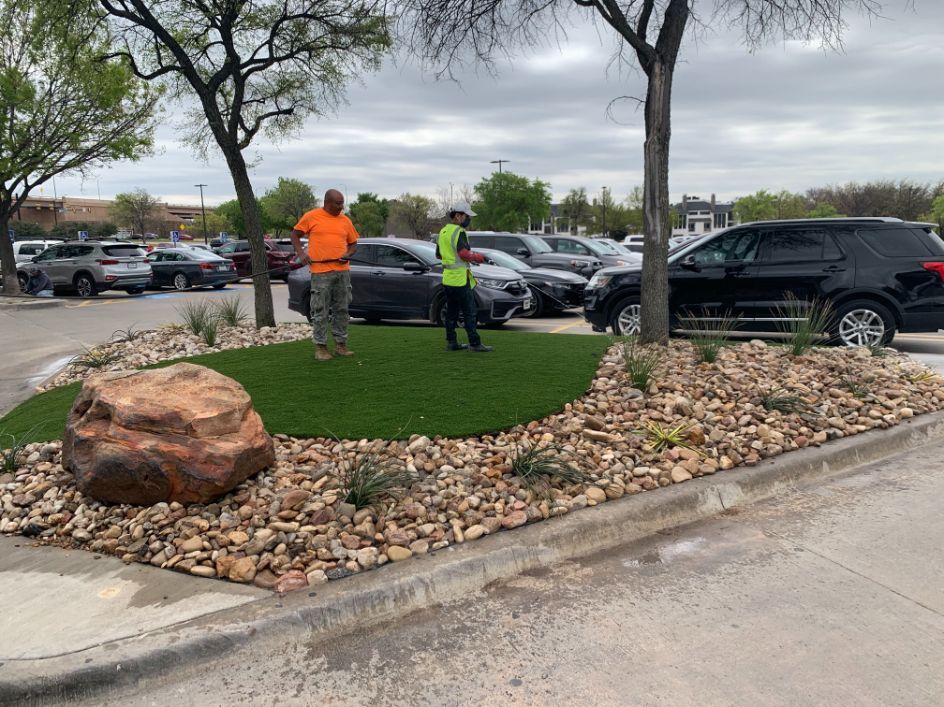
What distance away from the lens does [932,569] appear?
347cm

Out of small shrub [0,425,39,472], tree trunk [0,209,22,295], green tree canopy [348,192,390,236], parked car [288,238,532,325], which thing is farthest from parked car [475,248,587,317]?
green tree canopy [348,192,390,236]

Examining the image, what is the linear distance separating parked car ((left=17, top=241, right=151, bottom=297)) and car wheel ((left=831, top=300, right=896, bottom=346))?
65.3 feet

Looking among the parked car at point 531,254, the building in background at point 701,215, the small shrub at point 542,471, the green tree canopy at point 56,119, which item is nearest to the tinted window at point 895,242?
the small shrub at point 542,471

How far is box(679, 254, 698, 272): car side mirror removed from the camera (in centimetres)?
967

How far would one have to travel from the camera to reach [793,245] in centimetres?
932

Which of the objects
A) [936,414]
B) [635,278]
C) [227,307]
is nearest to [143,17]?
[227,307]

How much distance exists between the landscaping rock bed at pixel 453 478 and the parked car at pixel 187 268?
789 inches

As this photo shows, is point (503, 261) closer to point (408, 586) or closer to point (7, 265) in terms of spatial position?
point (408, 586)

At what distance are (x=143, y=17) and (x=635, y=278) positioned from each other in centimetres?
776

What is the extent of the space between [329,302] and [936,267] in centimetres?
715

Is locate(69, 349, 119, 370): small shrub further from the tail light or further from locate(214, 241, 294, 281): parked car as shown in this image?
locate(214, 241, 294, 281): parked car

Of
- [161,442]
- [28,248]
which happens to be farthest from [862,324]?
[28,248]

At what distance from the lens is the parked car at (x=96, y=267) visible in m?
21.5

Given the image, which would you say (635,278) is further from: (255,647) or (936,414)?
(255,647)
